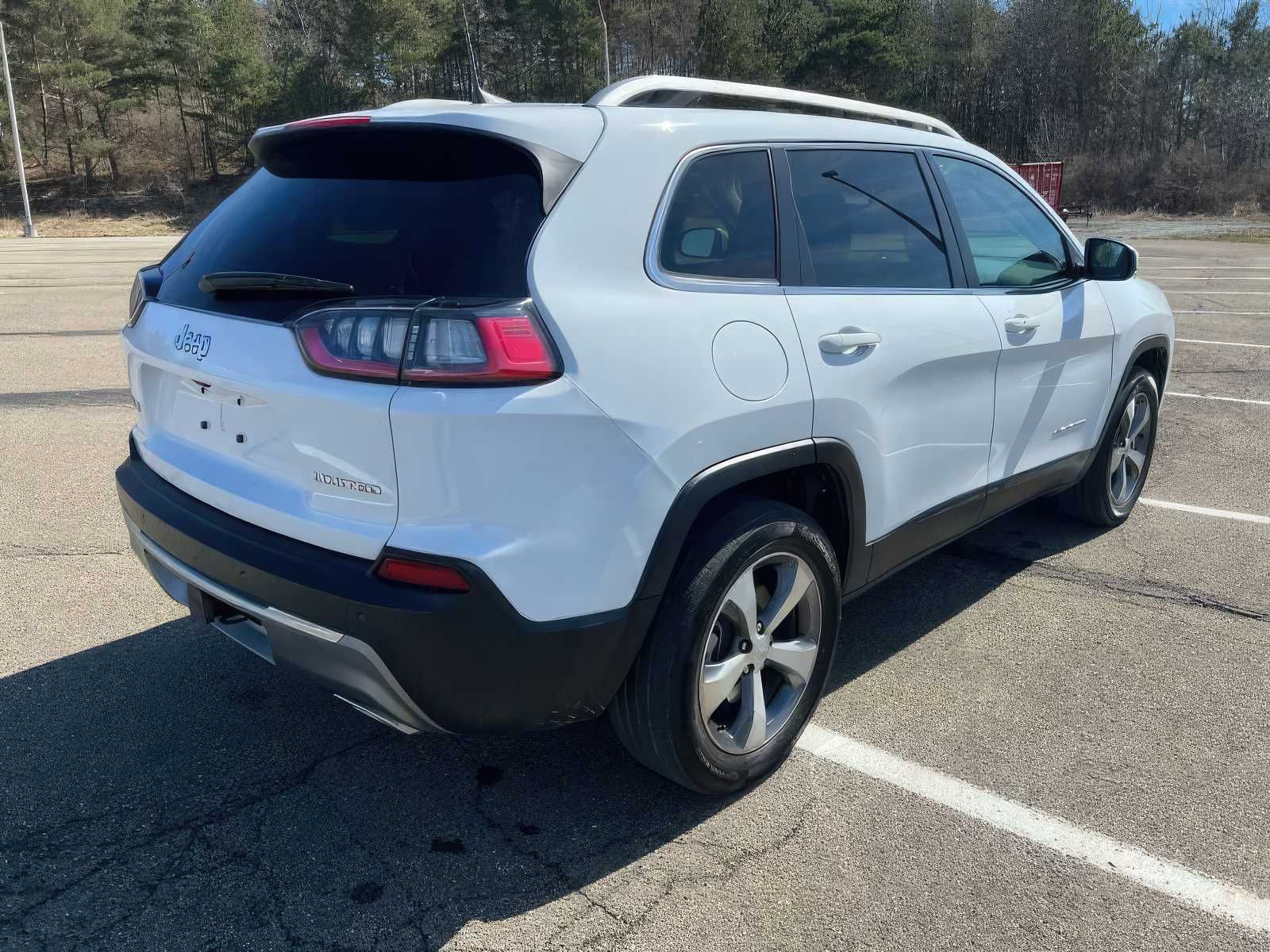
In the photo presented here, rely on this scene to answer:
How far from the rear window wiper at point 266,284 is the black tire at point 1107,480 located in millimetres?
3596

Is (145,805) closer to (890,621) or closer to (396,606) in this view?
(396,606)

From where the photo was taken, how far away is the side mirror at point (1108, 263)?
13.8ft

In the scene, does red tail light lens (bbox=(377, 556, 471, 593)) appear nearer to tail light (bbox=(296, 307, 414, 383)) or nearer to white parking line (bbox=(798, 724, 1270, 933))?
tail light (bbox=(296, 307, 414, 383))

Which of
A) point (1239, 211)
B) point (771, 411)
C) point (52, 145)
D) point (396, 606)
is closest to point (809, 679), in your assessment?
point (771, 411)

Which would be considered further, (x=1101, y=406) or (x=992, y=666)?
(x=1101, y=406)

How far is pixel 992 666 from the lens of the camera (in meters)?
3.64

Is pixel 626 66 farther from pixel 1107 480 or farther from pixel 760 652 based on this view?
pixel 760 652

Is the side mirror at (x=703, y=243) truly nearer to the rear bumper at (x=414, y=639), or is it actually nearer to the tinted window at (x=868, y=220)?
the tinted window at (x=868, y=220)

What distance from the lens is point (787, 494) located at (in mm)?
2990

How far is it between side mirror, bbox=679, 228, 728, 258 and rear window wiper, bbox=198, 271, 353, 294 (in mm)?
831

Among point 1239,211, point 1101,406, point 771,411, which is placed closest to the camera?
point 771,411

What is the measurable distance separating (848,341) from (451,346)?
1.22 m

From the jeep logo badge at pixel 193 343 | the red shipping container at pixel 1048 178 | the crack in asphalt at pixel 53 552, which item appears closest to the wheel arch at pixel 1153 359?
the jeep logo badge at pixel 193 343

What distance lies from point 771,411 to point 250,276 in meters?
1.35
